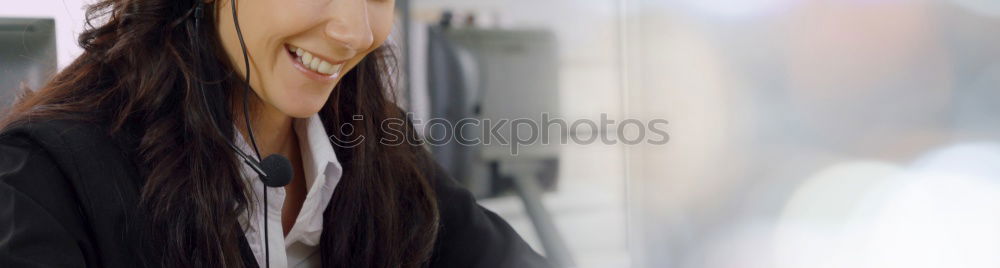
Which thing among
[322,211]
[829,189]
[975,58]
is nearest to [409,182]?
[322,211]

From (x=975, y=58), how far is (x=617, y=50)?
1502mm

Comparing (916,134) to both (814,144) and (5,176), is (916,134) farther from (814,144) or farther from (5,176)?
(5,176)

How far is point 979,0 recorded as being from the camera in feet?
8.18

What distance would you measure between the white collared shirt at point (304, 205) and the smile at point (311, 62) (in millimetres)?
125

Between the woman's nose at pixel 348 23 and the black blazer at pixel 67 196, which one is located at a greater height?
the woman's nose at pixel 348 23

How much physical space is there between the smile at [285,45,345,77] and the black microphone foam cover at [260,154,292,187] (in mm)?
116

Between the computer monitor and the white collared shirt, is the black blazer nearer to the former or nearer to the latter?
the white collared shirt

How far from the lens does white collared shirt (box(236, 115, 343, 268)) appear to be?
92cm

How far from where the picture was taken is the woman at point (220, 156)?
31.1 inches

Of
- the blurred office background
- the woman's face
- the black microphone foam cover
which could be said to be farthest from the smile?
the blurred office background

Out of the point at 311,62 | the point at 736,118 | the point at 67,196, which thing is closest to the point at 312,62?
the point at 311,62

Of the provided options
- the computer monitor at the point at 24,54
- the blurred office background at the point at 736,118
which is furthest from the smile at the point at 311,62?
the blurred office background at the point at 736,118

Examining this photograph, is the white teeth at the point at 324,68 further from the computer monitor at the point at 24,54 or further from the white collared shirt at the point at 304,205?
the computer monitor at the point at 24,54

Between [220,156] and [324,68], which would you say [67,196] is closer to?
[220,156]
